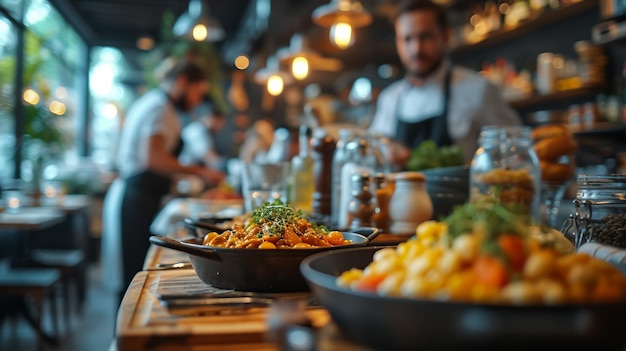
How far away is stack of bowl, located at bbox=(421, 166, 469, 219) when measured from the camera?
1.82m

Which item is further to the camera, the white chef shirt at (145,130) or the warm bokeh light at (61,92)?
the warm bokeh light at (61,92)

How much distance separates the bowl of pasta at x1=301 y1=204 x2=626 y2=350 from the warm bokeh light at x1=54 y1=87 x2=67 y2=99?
848 centimetres

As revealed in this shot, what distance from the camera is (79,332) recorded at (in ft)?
14.5

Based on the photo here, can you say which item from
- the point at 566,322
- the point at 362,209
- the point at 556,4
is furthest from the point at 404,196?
the point at 556,4

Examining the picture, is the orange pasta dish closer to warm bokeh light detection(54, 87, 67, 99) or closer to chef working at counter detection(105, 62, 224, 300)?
chef working at counter detection(105, 62, 224, 300)

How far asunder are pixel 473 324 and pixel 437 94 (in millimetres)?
2739

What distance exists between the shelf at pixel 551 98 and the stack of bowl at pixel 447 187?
93.6 inches

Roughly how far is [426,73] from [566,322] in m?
2.71

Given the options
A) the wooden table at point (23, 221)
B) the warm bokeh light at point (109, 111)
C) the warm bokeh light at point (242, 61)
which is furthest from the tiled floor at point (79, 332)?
the warm bokeh light at point (109, 111)

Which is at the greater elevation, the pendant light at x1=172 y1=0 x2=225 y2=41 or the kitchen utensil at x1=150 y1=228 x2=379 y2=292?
the pendant light at x1=172 y1=0 x2=225 y2=41

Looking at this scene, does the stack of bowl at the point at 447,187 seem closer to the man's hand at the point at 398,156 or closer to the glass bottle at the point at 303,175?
the man's hand at the point at 398,156

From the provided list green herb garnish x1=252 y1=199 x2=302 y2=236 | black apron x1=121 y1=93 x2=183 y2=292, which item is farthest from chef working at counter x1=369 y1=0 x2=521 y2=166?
green herb garnish x1=252 y1=199 x2=302 y2=236

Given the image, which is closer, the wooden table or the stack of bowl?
the stack of bowl

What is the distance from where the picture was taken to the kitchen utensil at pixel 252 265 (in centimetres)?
98
